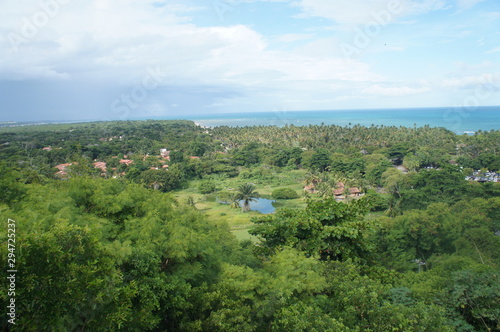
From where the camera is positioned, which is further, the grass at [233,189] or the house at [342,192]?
the house at [342,192]

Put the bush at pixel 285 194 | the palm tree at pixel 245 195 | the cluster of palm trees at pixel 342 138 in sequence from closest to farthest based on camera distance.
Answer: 1. the palm tree at pixel 245 195
2. the bush at pixel 285 194
3. the cluster of palm trees at pixel 342 138

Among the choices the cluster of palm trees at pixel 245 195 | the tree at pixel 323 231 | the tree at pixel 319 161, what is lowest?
the cluster of palm trees at pixel 245 195

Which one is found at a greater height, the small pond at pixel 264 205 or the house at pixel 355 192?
the house at pixel 355 192

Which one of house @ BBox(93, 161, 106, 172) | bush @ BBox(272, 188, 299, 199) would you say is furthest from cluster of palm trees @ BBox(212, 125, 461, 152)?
house @ BBox(93, 161, 106, 172)

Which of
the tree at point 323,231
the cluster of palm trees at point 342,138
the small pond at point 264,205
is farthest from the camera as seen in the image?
the cluster of palm trees at point 342,138

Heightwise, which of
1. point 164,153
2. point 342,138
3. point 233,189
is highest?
point 342,138

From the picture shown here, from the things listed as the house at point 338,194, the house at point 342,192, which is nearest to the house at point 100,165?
the house at point 338,194

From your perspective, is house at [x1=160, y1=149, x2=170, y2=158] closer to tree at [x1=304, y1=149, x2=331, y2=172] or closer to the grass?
the grass

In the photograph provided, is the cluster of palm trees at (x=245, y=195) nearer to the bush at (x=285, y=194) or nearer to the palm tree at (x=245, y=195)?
the palm tree at (x=245, y=195)

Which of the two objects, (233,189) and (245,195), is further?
(233,189)

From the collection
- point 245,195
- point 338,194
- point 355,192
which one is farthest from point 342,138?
point 245,195

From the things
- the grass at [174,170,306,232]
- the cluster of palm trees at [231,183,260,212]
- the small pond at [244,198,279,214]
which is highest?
the cluster of palm trees at [231,183,260,212]

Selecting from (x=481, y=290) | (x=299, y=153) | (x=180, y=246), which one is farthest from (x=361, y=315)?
(x=299, y=153)

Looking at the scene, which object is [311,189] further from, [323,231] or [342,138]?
[342,138]
